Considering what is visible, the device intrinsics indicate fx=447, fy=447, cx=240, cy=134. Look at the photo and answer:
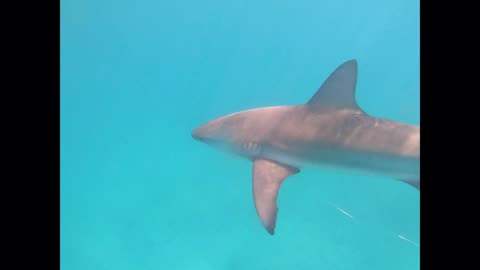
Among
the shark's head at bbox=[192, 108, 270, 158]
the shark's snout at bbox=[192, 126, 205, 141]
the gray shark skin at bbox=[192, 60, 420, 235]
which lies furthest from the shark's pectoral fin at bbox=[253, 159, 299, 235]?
the shark's snout at bbox=[192, 126, 205, 141]

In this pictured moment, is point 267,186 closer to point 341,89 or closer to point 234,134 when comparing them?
point 234,134

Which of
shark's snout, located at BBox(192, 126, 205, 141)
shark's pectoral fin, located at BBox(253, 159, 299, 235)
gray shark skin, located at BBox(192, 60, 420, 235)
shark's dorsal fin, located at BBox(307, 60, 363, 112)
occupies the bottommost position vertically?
shark's pectoral fin, located at BBox(253, 159, 299, 235)

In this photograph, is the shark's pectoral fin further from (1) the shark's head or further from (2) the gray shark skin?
(1) the shark's head

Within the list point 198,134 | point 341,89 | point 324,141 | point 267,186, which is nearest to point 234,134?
point 198,134

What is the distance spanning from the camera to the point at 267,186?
298 cm

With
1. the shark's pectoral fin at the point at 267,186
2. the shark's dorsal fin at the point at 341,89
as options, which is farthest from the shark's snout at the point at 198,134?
the shark's dorsal fin at the point at 341,89

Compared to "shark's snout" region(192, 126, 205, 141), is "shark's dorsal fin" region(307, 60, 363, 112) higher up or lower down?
higher up

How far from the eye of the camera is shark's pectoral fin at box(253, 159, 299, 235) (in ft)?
8.91

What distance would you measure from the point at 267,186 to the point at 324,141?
18.9 inches

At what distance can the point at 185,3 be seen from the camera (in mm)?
8672
